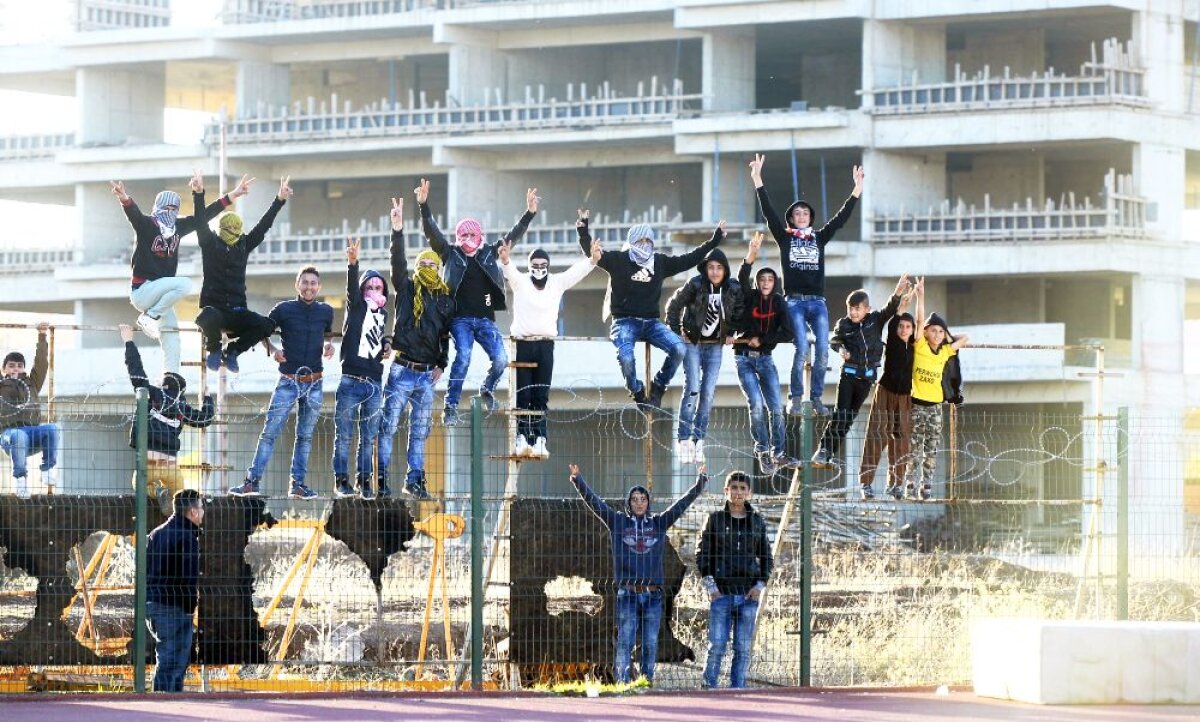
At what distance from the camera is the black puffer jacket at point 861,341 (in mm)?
19656

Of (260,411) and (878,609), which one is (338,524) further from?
(878,609)

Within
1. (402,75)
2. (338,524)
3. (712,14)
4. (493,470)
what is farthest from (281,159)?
(338,524)

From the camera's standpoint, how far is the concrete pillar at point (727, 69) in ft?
167

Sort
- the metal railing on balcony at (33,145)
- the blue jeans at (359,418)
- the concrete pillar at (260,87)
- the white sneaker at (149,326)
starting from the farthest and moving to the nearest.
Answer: the metal railing on balcony at (33,145) < the concrete pillar at (260,87) < the white sneaker at (149,326) < the blue jeans at (359,418)

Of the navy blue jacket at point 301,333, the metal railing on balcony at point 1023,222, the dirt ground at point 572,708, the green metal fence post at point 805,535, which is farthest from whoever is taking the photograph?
the metal railing on balcony at point 1023,222

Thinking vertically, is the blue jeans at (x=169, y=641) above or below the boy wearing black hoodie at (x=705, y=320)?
below

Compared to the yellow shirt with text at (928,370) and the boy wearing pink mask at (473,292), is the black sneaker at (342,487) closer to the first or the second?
the boy wearing pink mask at (473,292)

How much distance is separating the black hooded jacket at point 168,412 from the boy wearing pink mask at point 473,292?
2.31 metres

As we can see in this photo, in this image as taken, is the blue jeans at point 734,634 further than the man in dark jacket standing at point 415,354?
No

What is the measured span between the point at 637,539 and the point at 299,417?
10.1 feet

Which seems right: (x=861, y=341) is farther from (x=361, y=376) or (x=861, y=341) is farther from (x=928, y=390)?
(x=361, y=376)

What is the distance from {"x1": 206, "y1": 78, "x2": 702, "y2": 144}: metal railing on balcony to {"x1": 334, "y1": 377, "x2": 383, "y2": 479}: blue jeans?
32.7 meters

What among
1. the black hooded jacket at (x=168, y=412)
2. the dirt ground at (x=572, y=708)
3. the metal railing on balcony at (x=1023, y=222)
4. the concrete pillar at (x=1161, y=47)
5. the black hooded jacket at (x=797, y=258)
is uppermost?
the concrete pillar at (x=1161, y=47)

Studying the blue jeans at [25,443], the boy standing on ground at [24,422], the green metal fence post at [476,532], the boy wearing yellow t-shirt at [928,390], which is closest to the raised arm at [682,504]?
the green metal fence post at [476,532]
